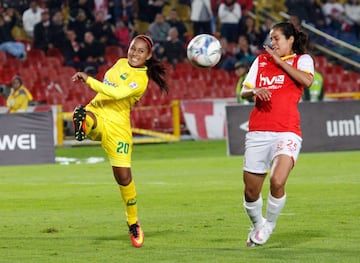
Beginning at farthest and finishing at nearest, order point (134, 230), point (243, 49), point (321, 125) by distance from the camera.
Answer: point (243, 49)
point (321, 125)
point (134, 230)

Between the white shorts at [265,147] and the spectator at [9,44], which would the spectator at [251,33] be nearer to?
the spectator at [9,44]

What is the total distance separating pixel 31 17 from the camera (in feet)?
107

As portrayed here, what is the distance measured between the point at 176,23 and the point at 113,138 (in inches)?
902

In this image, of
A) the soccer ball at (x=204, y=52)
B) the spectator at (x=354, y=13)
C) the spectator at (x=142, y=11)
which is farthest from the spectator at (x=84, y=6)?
the soccer ball at (x=204, y=52)

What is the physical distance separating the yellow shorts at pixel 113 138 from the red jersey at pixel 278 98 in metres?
1.43

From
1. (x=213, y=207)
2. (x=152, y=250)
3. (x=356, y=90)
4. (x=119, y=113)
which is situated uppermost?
(x=119, y=113)

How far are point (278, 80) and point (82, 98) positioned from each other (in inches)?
817

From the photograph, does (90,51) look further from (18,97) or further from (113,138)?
(113,138)

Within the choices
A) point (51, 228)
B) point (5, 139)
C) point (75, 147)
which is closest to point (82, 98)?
point (75, 147)

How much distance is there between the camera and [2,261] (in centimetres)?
984

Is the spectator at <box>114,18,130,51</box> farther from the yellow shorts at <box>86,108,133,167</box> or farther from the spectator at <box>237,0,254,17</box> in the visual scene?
the yellow shorts at <box>86,108,133,167</box>

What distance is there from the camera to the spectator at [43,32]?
32062mm

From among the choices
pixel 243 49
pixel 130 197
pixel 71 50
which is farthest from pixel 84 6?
pixel 130 197

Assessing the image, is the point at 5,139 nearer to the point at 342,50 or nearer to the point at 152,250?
the point at 152,250
